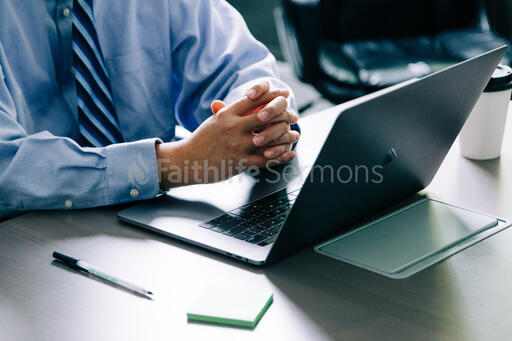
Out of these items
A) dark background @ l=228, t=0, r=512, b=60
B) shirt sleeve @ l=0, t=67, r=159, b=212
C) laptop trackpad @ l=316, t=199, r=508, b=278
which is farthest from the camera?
dark background @ l=228, t=0, r=512, b=60

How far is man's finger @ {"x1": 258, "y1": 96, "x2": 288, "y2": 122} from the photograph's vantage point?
999mm

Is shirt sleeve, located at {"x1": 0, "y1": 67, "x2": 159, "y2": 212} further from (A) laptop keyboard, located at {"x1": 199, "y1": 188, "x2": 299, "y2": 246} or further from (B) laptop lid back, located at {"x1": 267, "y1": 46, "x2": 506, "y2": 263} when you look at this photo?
(B) laptop lid back, located at {"x1": 267, "y1": 46, "x2": 506, "y2": 263}

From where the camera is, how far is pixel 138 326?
2.23 feet

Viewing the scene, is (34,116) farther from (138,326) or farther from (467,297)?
(467,297)

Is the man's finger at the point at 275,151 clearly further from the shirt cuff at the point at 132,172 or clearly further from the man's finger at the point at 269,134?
the shirt cuff at the point at 132,172

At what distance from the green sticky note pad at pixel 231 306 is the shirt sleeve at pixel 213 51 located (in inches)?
26.4

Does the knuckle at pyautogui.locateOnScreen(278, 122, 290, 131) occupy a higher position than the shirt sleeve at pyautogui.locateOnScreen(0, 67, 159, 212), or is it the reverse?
the knuckle at pyautogui.locateOnScreen(278, 122, 290, 131)

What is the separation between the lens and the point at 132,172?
3.29 feet

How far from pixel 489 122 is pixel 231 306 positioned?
2.10 ft

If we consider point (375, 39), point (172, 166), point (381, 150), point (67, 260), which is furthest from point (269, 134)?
point (375, 39)

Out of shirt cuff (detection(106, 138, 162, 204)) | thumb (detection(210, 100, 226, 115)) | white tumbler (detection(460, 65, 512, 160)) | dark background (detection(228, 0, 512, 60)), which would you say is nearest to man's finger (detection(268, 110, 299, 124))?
thumb (detection(210, 100, 226, 115))

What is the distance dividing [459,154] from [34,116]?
2.78ft

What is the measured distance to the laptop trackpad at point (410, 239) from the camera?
2.53ft

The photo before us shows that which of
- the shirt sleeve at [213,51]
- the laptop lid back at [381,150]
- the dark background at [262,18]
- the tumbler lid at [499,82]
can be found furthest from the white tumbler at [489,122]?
the dark background at [262,18]
